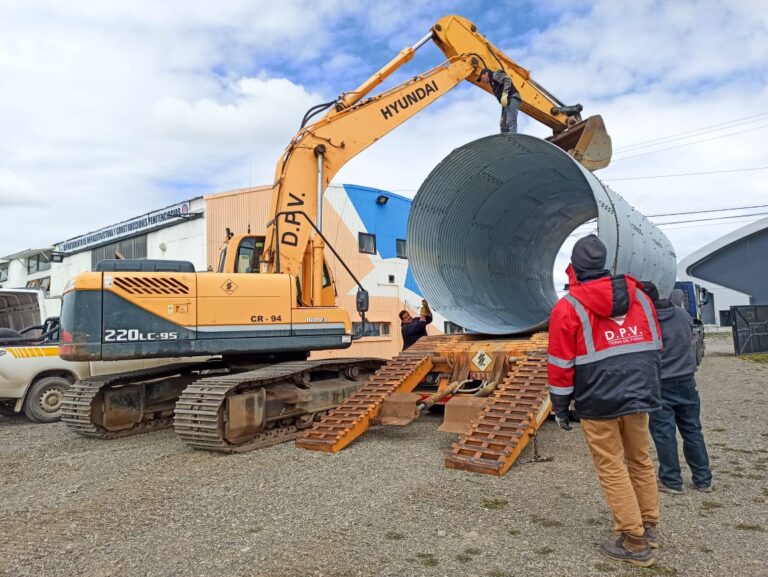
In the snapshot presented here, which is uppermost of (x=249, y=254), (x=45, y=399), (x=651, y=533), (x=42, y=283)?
(x=42, y=283)

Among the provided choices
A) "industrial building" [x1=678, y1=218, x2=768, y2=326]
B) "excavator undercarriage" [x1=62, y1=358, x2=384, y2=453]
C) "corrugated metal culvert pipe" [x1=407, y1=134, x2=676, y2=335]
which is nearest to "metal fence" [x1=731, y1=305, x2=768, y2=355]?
"corrugated metal culvert pipe" [x1=407, y1=134, x2=676, y2=335]

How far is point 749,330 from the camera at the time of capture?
63.1ft

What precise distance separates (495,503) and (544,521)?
440 millimetres

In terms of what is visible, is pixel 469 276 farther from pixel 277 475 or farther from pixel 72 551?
pixel 72 551

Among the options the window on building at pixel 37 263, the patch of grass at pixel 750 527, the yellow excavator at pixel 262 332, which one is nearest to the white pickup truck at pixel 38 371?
the yellow excavator at pixel 262 332

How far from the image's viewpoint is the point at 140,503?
456 cm

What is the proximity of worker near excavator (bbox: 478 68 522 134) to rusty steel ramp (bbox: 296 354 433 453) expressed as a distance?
3534mm

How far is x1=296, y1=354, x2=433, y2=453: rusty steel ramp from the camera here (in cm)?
612

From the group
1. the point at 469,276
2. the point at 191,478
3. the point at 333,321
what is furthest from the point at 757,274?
the point at 191,478

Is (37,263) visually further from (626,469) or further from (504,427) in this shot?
(626,469)

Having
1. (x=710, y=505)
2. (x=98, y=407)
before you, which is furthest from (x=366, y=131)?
(x=710, y=505)

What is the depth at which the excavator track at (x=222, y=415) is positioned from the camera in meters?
6.00

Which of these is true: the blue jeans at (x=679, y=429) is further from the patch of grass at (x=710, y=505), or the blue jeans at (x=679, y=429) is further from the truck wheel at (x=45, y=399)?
the truck wheel at (x=45, y=399)

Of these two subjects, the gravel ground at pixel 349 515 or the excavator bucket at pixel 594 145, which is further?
the excavator bucket at pixel 594 145
